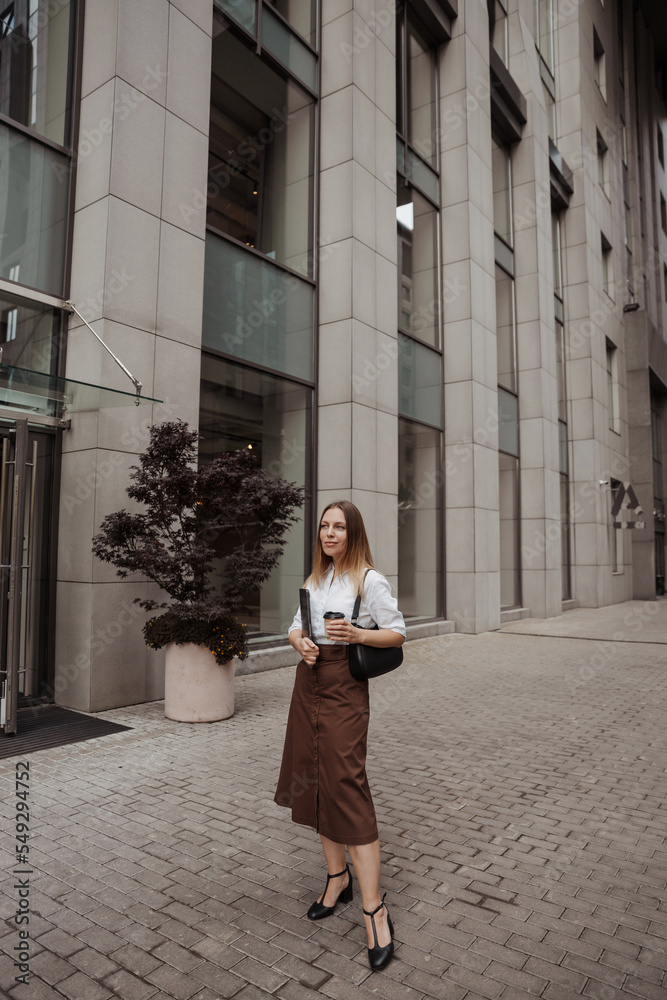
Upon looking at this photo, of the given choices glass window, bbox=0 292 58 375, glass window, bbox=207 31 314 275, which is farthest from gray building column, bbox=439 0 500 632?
glass window, bbox=0 292 58 375

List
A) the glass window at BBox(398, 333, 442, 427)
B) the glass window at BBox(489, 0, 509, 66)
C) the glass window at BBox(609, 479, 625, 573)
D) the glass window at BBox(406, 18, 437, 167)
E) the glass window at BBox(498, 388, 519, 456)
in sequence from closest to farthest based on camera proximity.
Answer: the glass window at BBox(398, 333, 442, 427) → the glass window at BBox(406, 18, 437, 167) → the glass window at BBox(498, 388, 519, 456) → the glass window at BBox(489, 0, 509, 66) → the glass window at BBox(609, 479, 625, 573)

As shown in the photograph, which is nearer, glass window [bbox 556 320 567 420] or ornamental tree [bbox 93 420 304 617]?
ornamental tree [bbox 93 420 304 617]

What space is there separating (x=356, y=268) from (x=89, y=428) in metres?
6.38

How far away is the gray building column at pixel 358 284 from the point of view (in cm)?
1207

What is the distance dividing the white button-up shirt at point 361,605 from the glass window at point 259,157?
8.32 m

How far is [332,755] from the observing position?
3176 mm

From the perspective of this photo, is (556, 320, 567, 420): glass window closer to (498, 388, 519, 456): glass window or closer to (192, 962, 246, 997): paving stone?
(498, 388, 519, 456): glass window

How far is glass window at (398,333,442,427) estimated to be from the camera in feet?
47.4

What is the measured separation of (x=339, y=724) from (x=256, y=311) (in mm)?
8825

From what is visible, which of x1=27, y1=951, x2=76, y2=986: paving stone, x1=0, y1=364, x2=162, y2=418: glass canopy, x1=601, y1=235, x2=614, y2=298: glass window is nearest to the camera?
x1=27, y1=951, x2=76, y2=986: paving stone

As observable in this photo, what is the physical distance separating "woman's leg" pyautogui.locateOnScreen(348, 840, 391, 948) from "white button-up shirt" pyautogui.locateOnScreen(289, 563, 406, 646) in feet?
3.08

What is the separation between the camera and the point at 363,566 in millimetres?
3385

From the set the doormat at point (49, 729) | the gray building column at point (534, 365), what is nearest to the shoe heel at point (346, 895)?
the doormat at point (49, 729)

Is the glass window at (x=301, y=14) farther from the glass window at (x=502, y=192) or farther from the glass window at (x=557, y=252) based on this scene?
the glass window at (x=557, y=252)
